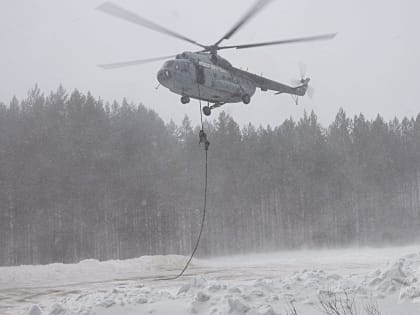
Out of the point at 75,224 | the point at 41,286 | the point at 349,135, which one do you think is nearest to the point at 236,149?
the point at 349,135

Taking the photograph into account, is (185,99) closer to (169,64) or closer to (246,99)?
(169,64)

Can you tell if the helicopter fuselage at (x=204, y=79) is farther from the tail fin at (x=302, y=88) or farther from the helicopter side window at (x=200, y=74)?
the tail fin at (x=302, y=88)

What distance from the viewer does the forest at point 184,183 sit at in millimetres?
29078

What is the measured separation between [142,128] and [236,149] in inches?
307

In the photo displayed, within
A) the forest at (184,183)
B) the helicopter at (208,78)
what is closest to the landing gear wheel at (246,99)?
the helicopter at (208,78)

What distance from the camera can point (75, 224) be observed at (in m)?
30.0

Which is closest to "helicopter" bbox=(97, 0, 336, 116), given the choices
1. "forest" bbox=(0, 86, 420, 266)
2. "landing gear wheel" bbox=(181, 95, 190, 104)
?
"landing gear wheel" bbox=(181, 95, 190, 104)

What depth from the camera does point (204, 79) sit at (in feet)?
42.7

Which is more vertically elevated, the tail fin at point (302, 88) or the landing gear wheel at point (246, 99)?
the tail fin at point (302, 88)

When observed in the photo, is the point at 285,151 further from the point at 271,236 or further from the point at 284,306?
the point at 284,306

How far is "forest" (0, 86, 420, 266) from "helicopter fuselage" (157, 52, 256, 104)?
729 inches

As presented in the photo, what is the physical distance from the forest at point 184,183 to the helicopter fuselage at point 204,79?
60.8ft

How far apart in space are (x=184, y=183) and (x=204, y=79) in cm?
2181

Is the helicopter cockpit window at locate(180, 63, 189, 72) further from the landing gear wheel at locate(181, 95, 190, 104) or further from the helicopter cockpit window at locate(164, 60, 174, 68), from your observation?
the landing gear wheel at locate(181, 95, 190, 104)
